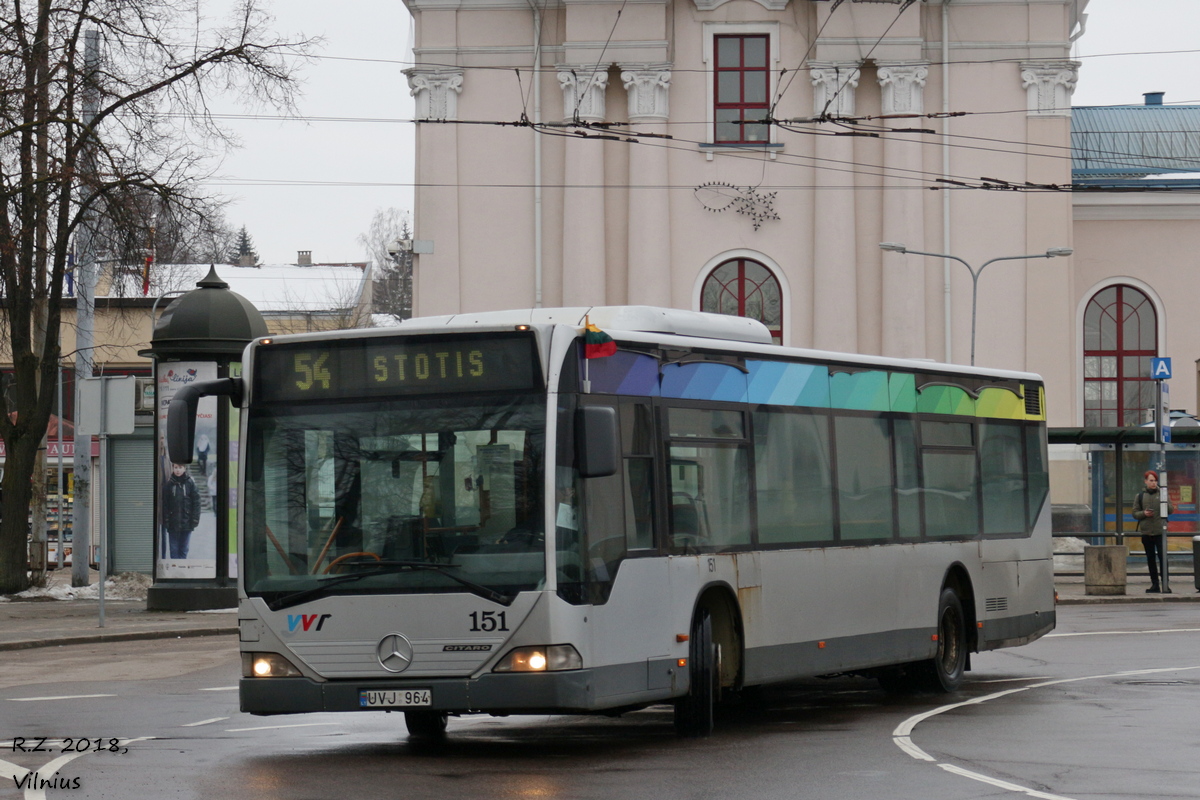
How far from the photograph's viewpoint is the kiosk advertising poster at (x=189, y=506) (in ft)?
81.3

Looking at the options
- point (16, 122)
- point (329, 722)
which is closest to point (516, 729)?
point (329, 722)

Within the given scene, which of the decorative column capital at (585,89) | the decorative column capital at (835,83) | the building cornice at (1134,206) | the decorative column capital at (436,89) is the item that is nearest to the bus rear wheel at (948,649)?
the decorative column capital at (835,83)

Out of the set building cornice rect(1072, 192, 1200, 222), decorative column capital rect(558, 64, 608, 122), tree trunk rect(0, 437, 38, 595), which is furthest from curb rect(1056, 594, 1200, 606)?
building cornice rect(1072, 192, 1200, 222)

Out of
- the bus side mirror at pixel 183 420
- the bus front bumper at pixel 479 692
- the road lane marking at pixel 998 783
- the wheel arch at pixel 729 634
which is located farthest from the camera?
the wheel arch at pixel 729 634

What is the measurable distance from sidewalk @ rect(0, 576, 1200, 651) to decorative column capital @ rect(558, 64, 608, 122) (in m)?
15.8

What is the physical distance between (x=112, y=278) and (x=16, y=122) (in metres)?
2.93

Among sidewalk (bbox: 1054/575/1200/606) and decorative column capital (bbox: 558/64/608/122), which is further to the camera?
decorative column capital (bbox: 558/64/608/122)

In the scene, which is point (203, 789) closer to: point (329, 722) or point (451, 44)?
point (329, 722)

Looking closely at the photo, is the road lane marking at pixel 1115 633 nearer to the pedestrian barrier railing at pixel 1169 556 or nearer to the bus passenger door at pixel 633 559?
the bus passenger door at pixel 633 559

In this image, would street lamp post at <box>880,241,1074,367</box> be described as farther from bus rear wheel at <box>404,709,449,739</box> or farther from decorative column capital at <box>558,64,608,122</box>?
bus rear wheel at <box>404,709,449,739</box>

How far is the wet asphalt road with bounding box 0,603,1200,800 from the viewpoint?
30.6 ft

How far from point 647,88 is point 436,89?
15.7 feet

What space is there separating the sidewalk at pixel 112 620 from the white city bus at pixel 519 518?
10.2 meters

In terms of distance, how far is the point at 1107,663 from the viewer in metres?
17.2
